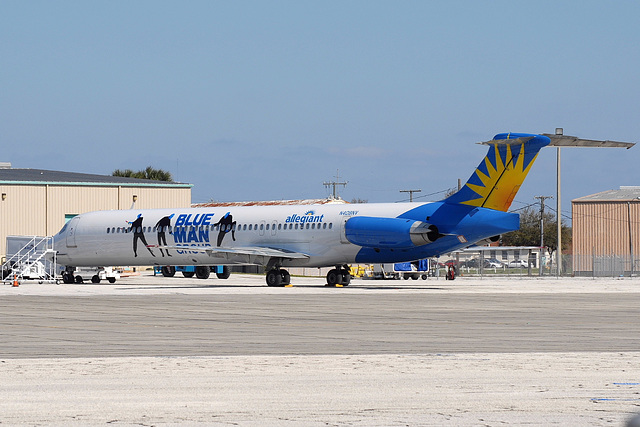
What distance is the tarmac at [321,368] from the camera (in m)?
9.32

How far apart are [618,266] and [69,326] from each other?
5315cm

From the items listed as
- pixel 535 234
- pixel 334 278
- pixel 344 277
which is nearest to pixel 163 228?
pixel 334 278

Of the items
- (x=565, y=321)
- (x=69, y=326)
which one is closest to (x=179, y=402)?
(x=69, y=326)

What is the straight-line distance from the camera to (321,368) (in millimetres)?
12734

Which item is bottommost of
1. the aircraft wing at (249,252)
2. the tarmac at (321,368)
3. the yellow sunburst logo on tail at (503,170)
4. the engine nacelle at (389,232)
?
the tarmac at (321,368)

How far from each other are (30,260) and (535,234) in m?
94.9

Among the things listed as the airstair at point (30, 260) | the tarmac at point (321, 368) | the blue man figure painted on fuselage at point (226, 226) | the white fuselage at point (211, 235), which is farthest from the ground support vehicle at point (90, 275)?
the tarmac at point (321, 368)

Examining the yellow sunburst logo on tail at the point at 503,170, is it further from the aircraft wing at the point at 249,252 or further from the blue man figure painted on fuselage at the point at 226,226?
the blue man figure painted on fuselage at the point at 226,226

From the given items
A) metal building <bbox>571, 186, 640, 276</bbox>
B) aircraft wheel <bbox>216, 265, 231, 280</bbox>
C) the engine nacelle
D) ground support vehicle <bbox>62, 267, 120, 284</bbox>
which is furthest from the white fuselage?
metal building <bbox>571, 186, 640, 276</bbox>

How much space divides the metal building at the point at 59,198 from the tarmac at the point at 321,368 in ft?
142

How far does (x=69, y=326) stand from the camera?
66.1 feet

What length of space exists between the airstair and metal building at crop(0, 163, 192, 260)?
37.3 feet

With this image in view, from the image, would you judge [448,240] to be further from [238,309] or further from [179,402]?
[179,402]

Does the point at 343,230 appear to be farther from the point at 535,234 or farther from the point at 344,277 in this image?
the point at 535,234
